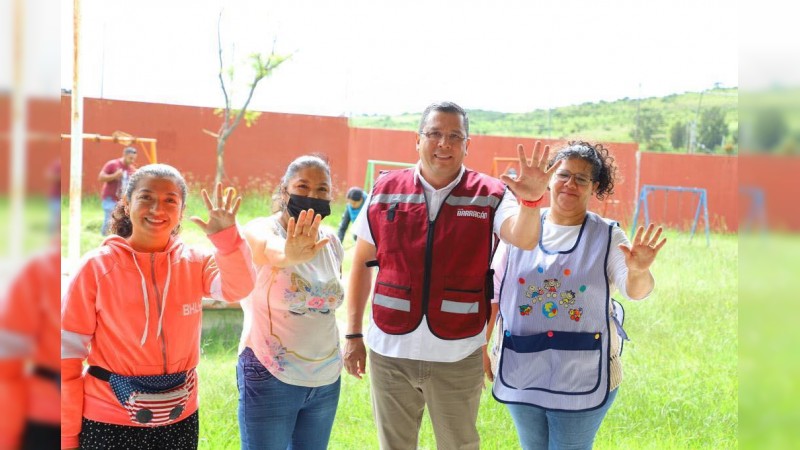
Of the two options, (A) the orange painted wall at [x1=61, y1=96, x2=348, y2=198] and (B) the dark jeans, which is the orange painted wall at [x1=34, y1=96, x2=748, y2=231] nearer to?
(A) the orange painted wall at [x1=61, y1=96, x2=348, y2=198]

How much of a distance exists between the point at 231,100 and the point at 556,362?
5799mm

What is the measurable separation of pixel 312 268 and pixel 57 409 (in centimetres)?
165

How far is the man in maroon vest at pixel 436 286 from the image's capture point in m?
2.28

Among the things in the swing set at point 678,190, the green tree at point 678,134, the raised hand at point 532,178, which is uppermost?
the green tree at point 678,134

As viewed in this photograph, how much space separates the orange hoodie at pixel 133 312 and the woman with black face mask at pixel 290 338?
6.3 inches

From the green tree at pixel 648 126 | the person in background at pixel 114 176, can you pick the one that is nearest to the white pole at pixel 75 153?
the person in background at pixel 114 176

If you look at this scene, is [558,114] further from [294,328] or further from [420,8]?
[294,328]

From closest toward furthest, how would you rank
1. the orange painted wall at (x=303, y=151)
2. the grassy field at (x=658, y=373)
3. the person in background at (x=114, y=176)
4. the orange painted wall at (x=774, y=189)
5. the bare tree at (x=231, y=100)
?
the orange painted wall at (x=774, y=189) < the grassy field at (x=658, y=373) < the person in background at (x=114, y=176) < the orange painted wall at (x=303, y=151) < the bare tree at (x=231, y=100)

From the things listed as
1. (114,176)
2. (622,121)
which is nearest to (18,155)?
(114,176)

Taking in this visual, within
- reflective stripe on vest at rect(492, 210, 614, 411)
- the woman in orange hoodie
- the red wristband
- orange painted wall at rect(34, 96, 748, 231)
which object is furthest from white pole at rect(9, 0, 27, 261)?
orange painted wall at rect(34, 96, 748, 231)

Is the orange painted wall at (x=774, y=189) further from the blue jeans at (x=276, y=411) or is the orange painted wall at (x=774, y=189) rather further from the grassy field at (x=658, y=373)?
the grassy field at (x=658, y=373)

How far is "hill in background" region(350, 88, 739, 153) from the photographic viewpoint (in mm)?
7238

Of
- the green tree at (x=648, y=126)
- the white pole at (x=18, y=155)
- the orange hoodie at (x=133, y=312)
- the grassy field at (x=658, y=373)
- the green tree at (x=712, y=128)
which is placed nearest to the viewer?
the white pole at (x=18, y=155)

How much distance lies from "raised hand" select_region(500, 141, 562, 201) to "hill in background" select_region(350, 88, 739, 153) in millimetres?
5158
